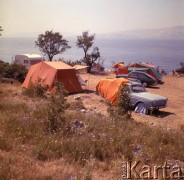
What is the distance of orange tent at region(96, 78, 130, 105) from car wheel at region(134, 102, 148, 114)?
1499 mm

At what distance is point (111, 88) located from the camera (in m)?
16.4

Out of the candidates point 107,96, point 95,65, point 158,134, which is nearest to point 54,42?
point 95,65

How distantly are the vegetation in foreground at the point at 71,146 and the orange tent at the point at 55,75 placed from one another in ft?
31.5

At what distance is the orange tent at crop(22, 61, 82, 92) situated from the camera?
18.1 meters

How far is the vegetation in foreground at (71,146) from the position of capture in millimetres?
5035

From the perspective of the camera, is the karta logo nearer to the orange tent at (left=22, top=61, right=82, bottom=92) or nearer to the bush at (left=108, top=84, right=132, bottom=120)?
the bush at (left=108, top=84, right=132, bottom=120)

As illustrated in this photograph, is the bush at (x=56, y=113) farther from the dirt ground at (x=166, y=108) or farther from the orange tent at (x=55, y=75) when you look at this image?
the orange tent at (x=55, y=75)

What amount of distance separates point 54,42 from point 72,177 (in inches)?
1412

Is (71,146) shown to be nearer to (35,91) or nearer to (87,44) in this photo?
(35,91)

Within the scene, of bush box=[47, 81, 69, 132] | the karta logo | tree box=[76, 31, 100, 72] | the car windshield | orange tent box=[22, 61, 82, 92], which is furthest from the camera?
tree box=[76, 31, 100, 72]

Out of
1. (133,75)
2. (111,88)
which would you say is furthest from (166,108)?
(133,75)

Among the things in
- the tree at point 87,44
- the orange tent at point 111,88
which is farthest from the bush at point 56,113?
the tree at point 87,44

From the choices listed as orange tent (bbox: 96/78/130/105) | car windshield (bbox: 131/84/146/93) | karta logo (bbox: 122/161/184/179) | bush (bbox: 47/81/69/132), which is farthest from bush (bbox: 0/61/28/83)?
karta logo (bbox: 122/161/184/179)

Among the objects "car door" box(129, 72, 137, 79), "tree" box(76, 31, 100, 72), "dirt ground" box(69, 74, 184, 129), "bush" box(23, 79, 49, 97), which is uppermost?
"tree" box(76, 31, 100, 72)
